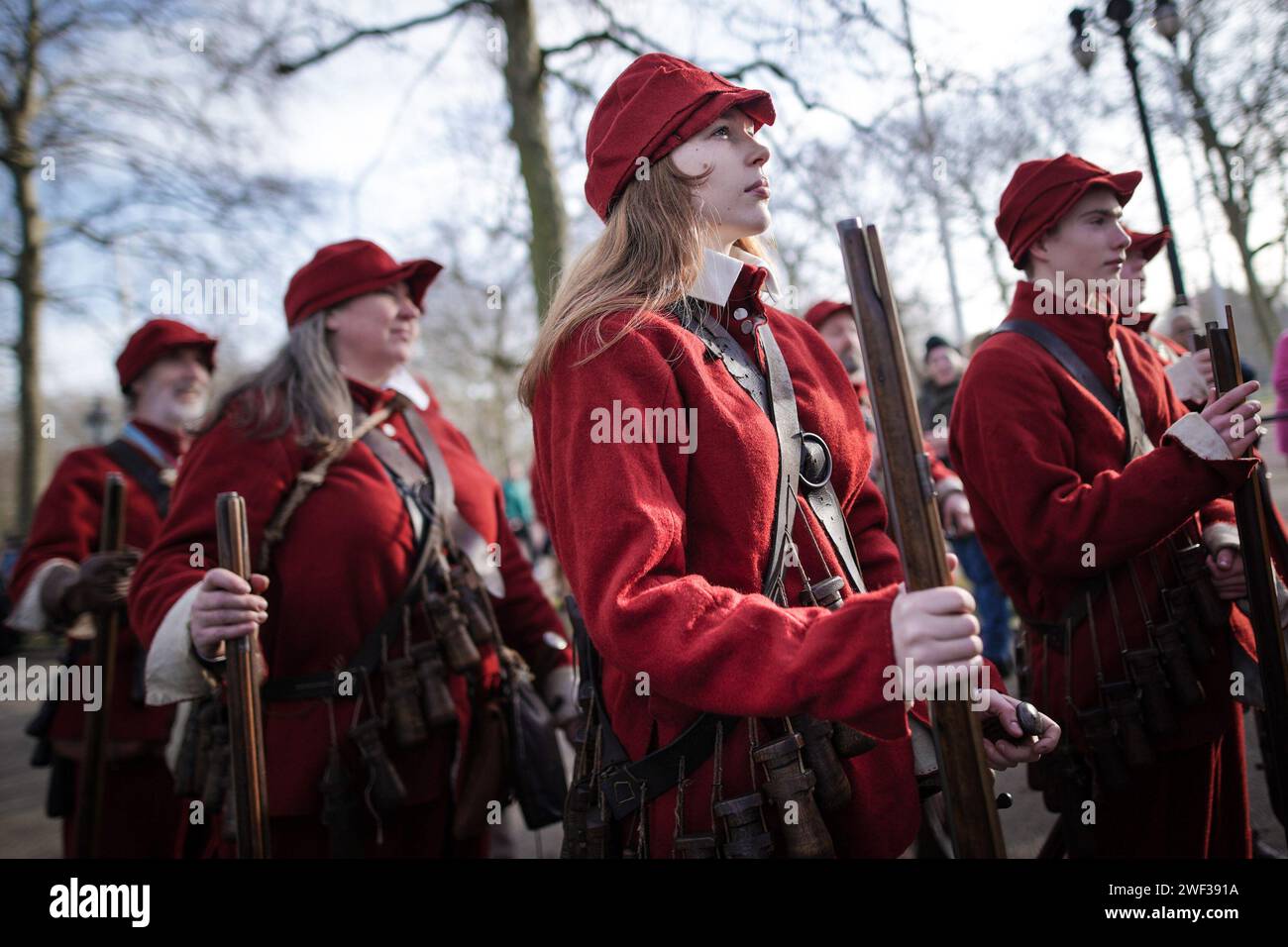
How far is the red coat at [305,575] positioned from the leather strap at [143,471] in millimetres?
1399

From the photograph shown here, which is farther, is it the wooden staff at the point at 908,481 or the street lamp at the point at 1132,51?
the street lamp at the point at 1132,51

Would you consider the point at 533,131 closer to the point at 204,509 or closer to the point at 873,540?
the point at 204,509

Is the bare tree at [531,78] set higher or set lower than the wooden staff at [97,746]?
higher

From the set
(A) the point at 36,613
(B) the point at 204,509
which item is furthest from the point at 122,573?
(B) the point at 204,509

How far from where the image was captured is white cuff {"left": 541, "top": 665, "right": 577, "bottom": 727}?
10.2 ft

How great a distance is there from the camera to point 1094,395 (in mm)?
2789

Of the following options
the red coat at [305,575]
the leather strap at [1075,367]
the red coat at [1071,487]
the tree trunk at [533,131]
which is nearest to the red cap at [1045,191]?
the red coat at [1071,487]

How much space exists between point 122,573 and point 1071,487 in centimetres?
326

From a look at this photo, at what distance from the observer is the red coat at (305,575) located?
2.51m

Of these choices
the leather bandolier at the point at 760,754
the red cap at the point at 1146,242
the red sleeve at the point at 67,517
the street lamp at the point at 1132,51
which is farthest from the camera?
the street lamp at the point at 1132,51

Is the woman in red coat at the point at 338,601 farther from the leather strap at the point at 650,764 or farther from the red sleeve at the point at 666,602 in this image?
the red sleeve at the point at 666,602

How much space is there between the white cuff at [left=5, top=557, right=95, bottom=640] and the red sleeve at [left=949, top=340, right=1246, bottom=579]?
128 inches

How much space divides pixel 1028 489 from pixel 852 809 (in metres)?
1.27
